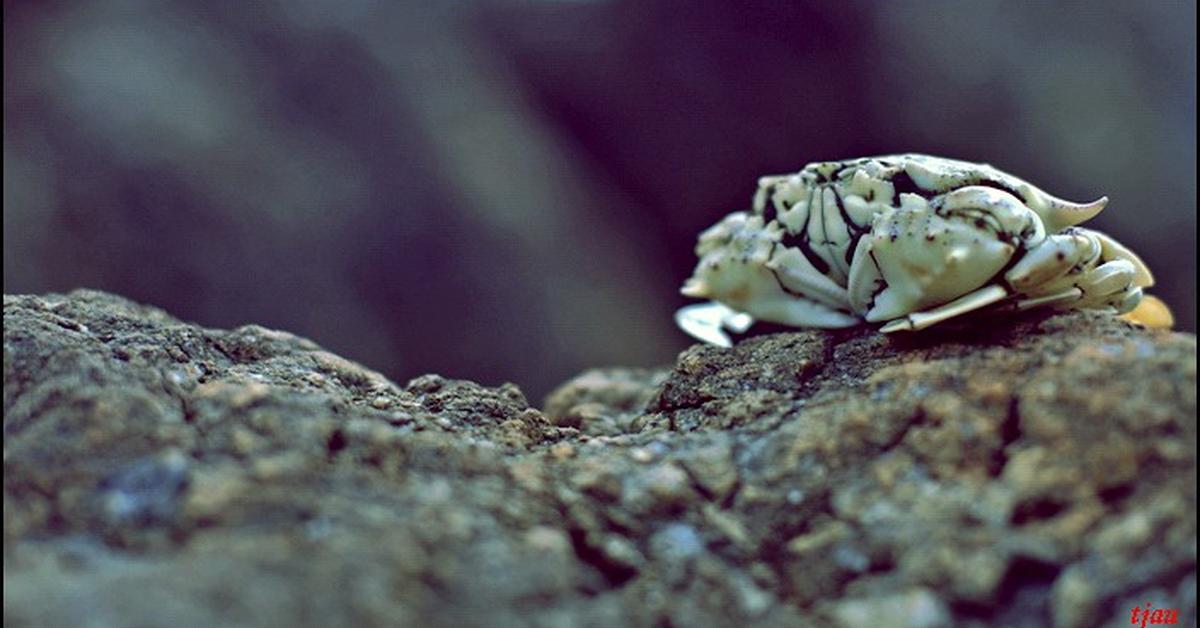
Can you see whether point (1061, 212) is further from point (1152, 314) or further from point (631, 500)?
point (631, 500)

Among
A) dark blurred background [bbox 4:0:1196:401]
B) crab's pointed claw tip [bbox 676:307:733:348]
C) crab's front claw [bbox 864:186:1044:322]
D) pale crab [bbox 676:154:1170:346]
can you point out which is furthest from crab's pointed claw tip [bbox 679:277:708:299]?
dark blurred background [bbox 4:0:1196:401]

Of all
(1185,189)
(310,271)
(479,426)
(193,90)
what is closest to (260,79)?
(193,90)

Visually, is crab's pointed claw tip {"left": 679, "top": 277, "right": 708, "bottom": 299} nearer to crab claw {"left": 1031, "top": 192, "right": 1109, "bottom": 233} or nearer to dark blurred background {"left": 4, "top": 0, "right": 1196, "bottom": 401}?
crab claw {"left": 1031, "top": 192, "right": 1109, "bottom": 233}

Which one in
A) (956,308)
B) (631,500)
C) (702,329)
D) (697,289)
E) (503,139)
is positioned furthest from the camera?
(503,139)

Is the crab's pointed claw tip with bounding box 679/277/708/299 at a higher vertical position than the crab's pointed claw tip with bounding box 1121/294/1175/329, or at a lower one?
higher

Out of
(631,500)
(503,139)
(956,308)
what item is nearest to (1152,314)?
(956,308)

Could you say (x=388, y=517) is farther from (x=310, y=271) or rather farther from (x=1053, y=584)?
(x=310, y=271)

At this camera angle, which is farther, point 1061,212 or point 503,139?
point 503,139
